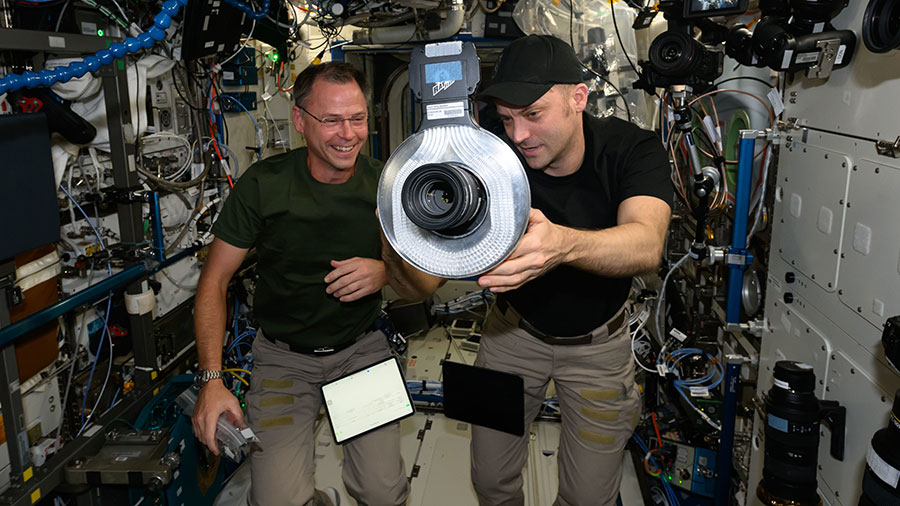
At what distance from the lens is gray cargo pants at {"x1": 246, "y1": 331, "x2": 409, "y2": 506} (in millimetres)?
2604

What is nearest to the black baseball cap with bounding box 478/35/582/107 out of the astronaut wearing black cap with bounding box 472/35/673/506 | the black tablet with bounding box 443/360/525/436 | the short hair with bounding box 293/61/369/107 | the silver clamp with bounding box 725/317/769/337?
the astronaut wearing black cap with bounding box 472/35/673/506

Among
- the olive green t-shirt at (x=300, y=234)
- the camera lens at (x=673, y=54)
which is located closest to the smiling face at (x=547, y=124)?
the olive green t-shirt at (x=300, y=234)

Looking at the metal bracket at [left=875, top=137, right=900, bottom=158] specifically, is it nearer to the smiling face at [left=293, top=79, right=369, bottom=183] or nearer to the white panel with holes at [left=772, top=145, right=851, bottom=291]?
the white panel with holes at [left=772, top=145, right=851, bottom=291]

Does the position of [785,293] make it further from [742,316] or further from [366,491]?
[366,491]

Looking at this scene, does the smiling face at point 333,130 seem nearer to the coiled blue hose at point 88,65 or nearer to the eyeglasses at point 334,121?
the eyeglasses at point 334,121

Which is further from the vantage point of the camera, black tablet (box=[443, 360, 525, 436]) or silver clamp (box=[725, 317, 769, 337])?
silver clamp (box=[725, 317, 769, 337])

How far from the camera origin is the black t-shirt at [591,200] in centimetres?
219

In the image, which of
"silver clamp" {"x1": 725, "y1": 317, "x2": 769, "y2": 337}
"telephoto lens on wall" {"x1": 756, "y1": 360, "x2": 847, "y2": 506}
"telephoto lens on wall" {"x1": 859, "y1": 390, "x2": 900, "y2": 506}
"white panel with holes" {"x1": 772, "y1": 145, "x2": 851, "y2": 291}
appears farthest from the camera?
"silver clamp" {"x1": 725, "y1": 317, "x2": 769, "y2": 337}

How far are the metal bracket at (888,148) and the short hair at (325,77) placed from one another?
6.36 feet

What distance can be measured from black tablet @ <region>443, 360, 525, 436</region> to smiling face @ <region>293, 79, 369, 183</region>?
97 centimetres

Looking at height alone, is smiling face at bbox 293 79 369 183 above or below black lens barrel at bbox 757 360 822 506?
above

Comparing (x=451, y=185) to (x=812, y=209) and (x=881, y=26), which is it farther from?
(x=812, y=209)

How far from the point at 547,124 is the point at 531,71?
0.18m

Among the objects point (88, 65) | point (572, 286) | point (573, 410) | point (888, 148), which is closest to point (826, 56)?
point (888, 148)
